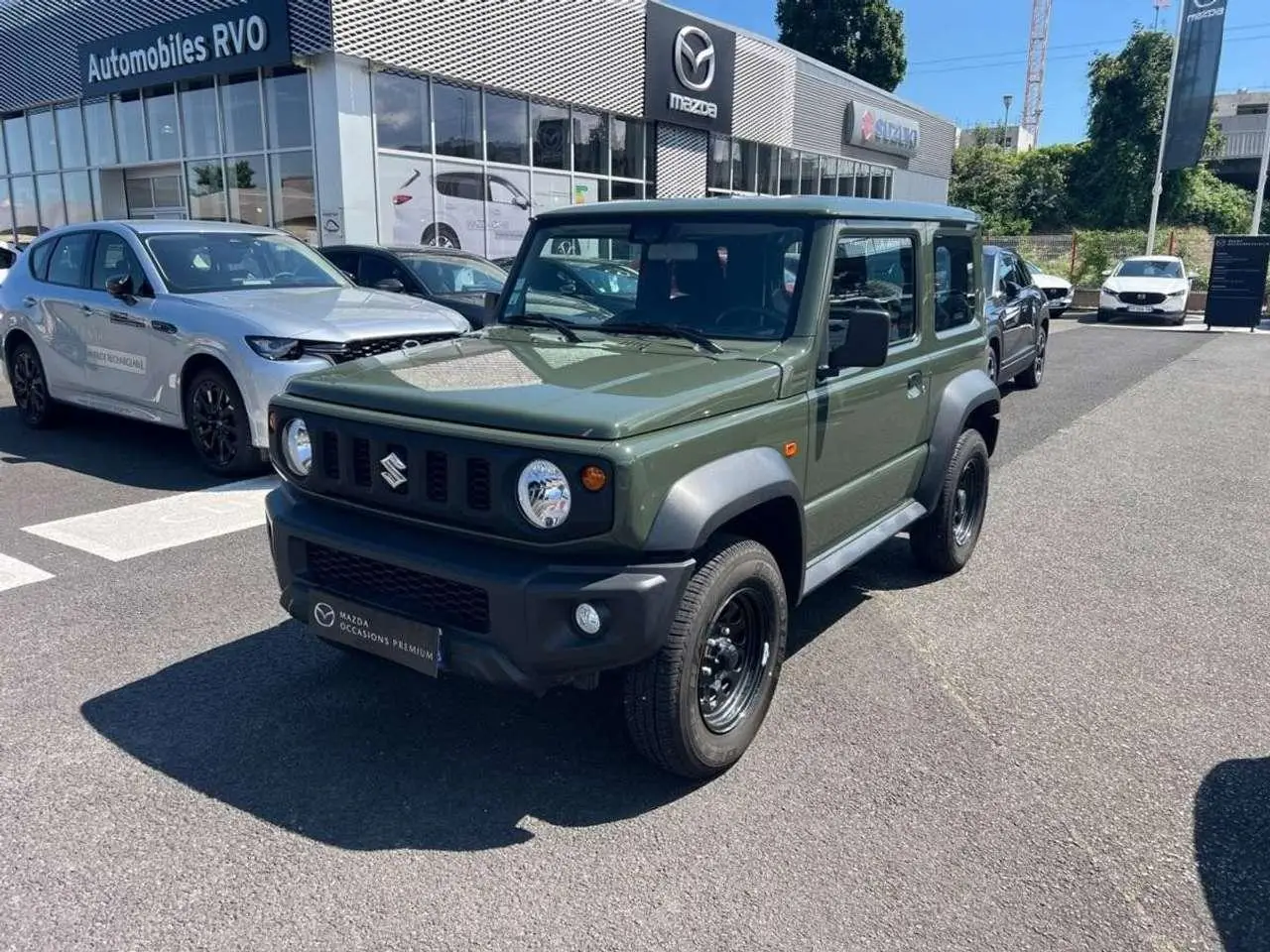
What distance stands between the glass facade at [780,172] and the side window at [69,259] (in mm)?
17075

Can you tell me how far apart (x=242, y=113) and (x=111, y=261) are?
10.3 metres

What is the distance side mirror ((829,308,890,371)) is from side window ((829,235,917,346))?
0.77 ft

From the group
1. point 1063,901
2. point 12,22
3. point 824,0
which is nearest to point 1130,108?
point 824,0

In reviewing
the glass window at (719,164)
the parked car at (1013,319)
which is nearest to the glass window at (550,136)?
the glass window at (719,164)

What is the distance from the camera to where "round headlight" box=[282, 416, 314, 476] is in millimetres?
3355

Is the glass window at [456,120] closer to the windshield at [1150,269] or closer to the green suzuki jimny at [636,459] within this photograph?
the green suzuki jimny at [636,459]

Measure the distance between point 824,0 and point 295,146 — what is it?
31661 mm

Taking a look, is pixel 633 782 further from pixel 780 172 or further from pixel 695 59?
pixel 780 172

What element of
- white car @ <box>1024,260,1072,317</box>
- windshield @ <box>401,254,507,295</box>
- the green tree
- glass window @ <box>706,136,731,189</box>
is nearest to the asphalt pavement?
windshield @ <box>401,254,507,295</box>

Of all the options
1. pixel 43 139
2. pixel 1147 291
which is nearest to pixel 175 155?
pixel 43 139

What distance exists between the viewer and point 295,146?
15703 mm

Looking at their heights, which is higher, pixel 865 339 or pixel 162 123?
pixel 162 123

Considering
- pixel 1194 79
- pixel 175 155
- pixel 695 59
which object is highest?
pixel 1194 79

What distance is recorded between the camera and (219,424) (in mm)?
6738
